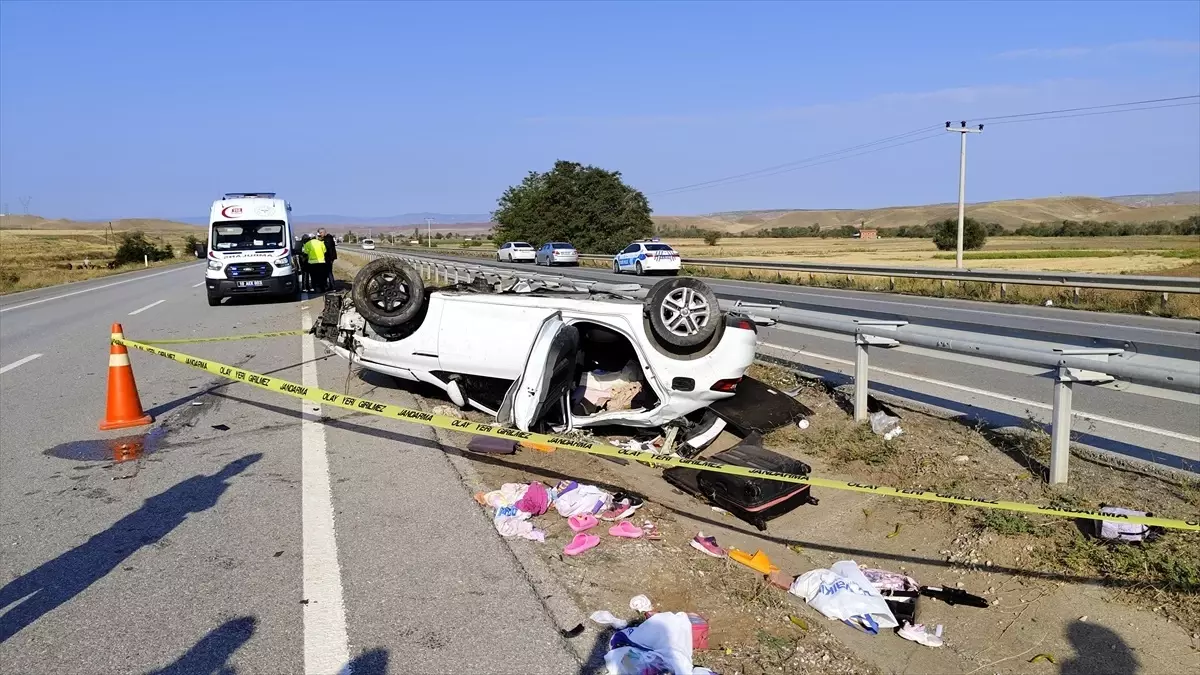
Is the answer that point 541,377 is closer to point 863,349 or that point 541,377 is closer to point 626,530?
point 626,530

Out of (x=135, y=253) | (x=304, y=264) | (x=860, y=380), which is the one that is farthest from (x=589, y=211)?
(x=860, y=380)

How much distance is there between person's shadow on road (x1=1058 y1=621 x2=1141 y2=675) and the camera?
3.52m

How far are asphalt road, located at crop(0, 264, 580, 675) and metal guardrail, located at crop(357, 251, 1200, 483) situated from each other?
302 centimetres

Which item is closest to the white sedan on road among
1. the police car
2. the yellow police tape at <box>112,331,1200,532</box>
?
the police car

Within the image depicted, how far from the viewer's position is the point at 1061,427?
4.71 meters

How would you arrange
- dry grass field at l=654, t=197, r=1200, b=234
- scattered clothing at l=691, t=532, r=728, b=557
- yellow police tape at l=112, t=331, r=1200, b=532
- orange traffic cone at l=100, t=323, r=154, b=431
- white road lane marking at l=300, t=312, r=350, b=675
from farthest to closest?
dry grass field at l=654, t=197, r=1200, b=234 → orange traffic cone at l=100, t=323, r=154, b=431 → scattered clothing at l=691, t=532, r=728, b=557 → yellow police tape at l=112, t=331, r=1200, b=532 → white road lane marking at l=300, t=312, r=350, b=675

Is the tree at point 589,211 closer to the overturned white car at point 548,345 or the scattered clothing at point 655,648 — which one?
the overturned white car at point 548,345

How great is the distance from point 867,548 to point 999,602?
0.89 metres

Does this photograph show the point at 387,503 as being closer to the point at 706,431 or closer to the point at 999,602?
the point at 706,431

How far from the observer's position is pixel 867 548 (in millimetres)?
4918

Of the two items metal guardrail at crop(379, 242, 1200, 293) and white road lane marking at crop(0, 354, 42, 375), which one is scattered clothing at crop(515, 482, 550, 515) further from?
metal guardrail at crop(379, 242, 1200, 293)

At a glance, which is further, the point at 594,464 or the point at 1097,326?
the point at 1097,326

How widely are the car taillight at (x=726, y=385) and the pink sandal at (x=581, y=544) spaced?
1.97 meters

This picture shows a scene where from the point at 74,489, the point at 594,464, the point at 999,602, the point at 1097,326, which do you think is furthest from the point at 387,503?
the point at 1097,326
